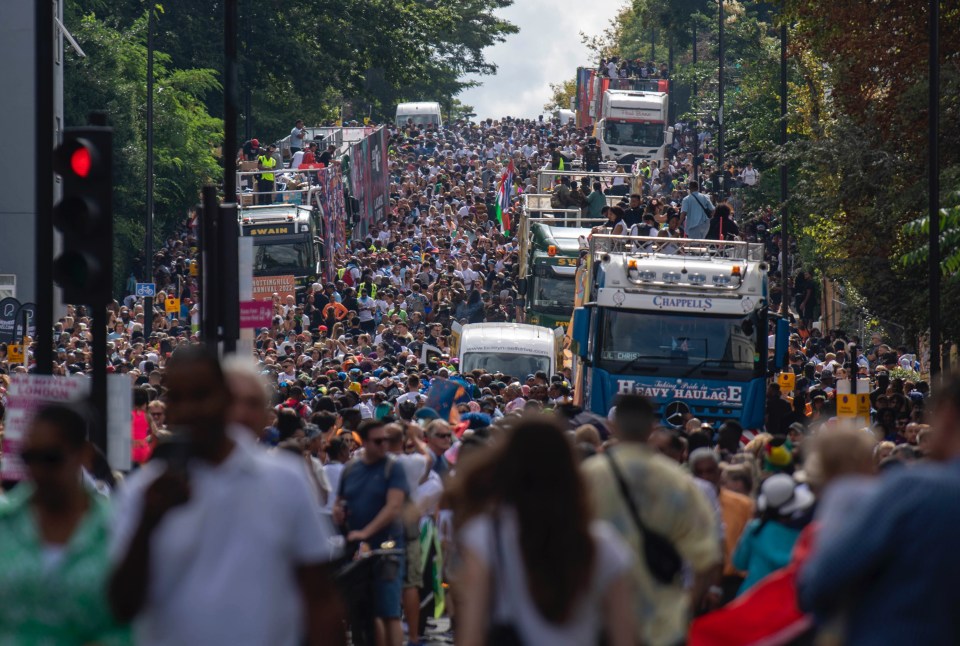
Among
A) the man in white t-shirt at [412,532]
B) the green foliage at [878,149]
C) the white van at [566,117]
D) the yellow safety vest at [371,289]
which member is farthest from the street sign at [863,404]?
the white van at [566,117]

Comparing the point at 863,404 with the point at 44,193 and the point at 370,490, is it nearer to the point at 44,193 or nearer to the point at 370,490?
the point at 370,490

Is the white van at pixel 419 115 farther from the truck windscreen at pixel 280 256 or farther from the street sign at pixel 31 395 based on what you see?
the street sign at pixel 31 395

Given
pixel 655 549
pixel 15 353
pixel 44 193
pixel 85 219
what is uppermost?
pixel 44 193

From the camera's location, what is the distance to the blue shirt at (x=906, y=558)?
4.42 metres

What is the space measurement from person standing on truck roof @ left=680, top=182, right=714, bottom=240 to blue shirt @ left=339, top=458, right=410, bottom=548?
1877cm

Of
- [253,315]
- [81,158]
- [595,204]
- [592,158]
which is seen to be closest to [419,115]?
[592,158]

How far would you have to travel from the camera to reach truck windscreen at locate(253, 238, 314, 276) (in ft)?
133

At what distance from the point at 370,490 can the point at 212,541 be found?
5.74 metres

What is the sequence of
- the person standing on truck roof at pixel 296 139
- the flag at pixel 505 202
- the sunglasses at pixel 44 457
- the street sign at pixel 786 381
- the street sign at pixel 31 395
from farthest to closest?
1. the flag at pixel 505 202
2. the person standing on truck roof at pixel 296 139
3. the street sign at pixel 786 381
4. the street sign at pixel 31 395
5. the sunglasses at pixel 44 457

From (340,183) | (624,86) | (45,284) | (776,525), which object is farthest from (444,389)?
(624,86)

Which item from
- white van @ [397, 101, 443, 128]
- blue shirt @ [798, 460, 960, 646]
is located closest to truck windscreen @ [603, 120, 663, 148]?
white van @ [397, 101, 443, 128]

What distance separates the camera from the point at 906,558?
4.44 meters

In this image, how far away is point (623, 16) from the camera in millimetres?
132250

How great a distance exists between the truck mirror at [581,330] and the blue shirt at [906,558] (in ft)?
52.1
